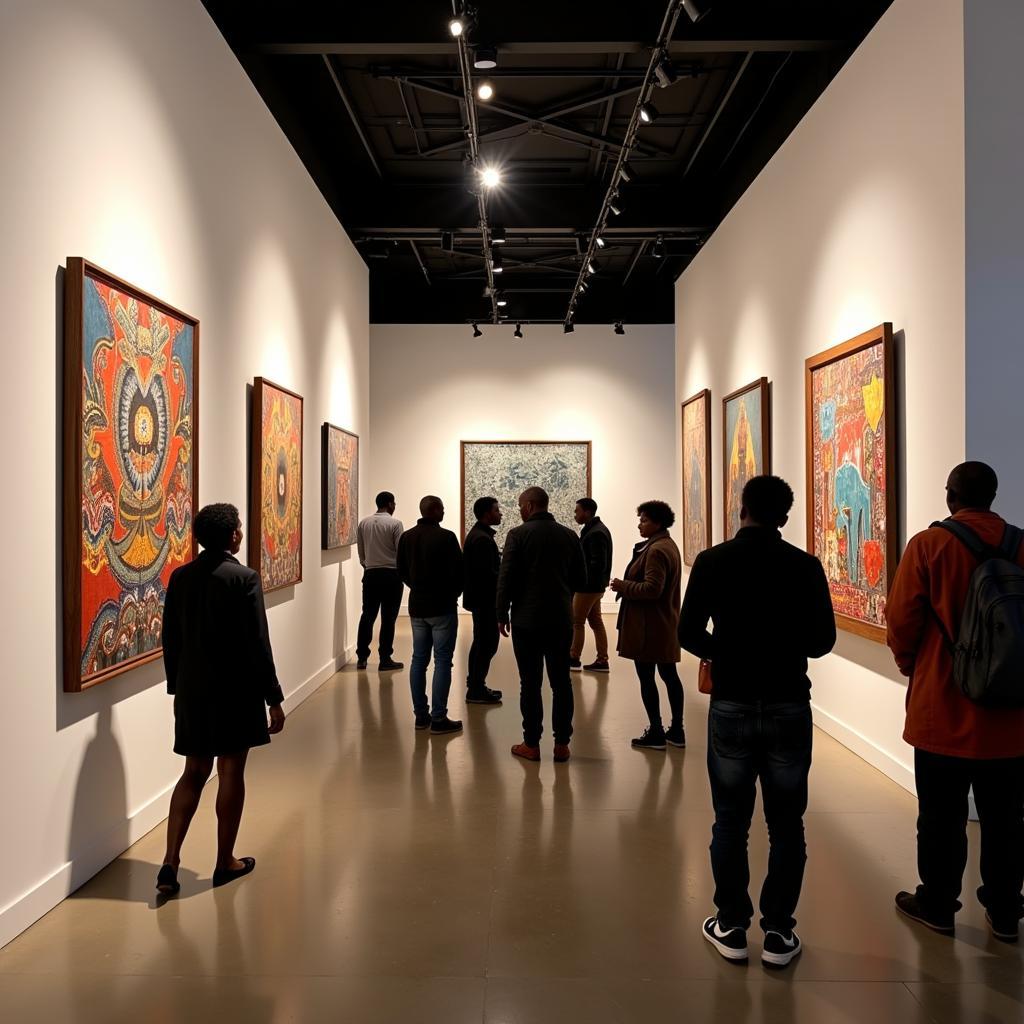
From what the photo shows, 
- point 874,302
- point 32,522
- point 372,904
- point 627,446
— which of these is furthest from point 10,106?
point 627,446

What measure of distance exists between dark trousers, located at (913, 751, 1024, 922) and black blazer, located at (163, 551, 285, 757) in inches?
104

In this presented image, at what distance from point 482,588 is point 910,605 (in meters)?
4.60

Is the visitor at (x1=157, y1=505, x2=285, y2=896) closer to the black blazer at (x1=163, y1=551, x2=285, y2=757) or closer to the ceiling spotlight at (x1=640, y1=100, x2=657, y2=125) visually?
the black blazer at (x1=163, y1=551, x2=285, y2=757)

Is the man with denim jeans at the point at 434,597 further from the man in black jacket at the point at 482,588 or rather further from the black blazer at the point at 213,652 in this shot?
the black blazer at the point at 213,652

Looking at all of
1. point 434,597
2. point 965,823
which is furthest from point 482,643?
point 965,823

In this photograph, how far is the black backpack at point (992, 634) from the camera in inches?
130

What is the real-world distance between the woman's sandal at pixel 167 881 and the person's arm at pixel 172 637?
29.4 inches

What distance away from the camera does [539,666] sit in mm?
5984

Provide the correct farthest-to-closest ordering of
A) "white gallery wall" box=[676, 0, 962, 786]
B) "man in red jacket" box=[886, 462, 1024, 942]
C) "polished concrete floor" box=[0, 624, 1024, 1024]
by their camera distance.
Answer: "white gallery wall" box=[676, 0, 962, 786] < "man in red jacket" box=[886, 462, 1024, 942] < "polished concrete floor" box=[0, 624, 1024, 1024]

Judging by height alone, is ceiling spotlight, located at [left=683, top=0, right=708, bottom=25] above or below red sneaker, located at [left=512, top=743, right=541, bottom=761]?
above

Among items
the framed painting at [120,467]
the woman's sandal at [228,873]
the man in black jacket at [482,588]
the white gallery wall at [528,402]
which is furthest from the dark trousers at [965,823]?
the white gallery wall at [528,402]

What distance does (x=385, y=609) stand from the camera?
970 cm

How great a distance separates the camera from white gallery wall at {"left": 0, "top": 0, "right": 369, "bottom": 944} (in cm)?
355

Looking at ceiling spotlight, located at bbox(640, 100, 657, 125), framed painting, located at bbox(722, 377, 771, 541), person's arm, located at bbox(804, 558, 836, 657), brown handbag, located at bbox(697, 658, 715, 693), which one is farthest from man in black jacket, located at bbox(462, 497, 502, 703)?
person's arm, located at bbox(804, 558, 836, 657)
